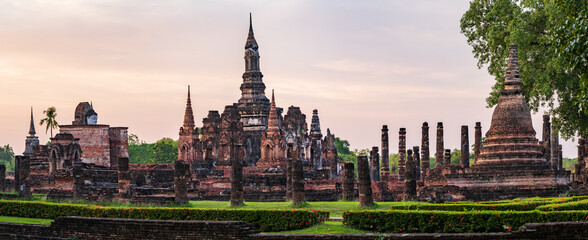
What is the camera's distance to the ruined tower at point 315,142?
62.7 meters

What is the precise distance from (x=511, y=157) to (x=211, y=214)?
18278 mm

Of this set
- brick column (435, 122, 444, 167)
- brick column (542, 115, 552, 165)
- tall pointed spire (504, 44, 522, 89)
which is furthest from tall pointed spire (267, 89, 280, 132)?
tall pointed spire (504, 44, 522, 89)

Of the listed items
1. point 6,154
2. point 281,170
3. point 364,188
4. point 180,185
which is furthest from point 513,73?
point 6,154

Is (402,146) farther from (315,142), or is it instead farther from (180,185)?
(180,185)

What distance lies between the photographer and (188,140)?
198 ft

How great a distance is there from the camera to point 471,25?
45.8 m

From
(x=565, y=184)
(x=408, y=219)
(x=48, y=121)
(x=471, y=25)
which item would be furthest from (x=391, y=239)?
(x=48, y=121)

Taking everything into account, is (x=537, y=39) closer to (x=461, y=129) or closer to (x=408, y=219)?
(x=461, y=129)

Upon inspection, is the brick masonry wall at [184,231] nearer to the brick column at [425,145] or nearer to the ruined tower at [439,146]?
the ruined tower at [439,146]

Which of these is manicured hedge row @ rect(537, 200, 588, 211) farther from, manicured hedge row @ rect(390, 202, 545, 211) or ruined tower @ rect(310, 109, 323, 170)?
ruined tower @ rect(310, 109, 323, 170)

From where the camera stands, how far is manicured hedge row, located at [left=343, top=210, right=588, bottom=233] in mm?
19609

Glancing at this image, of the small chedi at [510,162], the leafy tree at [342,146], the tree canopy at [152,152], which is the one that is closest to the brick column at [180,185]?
the small chedi at [510,162]

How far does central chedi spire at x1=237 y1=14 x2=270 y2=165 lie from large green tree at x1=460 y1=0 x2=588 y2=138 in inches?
894

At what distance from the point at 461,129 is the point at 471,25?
5937 mm
